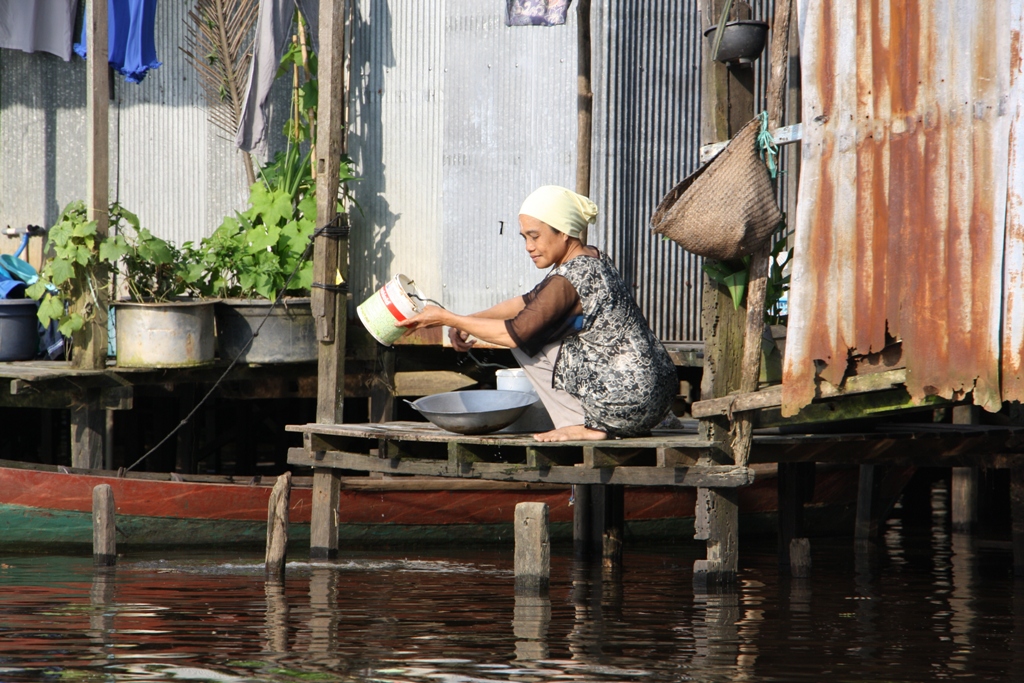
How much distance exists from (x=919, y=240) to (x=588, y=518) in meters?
4.26

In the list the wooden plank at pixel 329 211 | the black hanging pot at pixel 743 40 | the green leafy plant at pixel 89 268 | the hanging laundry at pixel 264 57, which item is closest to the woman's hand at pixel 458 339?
the wooden plank at pixel 329 211

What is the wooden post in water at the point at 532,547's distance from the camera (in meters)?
7.00

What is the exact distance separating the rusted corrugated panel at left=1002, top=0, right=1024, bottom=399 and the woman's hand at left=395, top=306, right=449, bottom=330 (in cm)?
264

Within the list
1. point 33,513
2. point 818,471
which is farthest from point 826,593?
point 33,513

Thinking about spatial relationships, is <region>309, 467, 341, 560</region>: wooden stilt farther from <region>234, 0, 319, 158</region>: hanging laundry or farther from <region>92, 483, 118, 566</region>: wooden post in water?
<region>234, 0, 319, 158</region>: hanging laundry

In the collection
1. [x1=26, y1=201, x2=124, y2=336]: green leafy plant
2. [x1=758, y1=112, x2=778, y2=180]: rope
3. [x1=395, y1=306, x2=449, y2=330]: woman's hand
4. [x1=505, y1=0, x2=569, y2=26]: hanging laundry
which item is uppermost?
[x1=505, y1=0, x2=569, y2=26]: hanging laundry

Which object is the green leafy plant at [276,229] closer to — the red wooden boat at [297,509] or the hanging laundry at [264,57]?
the hanging laundry at [264,57]

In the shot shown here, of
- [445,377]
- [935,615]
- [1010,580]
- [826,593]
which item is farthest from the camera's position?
[445,377]

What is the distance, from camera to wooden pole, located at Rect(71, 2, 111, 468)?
32.3ft

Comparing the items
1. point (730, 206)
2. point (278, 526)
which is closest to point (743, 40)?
point (730, 206)

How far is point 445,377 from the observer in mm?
10539

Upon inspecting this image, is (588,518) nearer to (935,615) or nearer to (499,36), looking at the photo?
(935,615)

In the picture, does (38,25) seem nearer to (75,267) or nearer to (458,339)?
(75,267)

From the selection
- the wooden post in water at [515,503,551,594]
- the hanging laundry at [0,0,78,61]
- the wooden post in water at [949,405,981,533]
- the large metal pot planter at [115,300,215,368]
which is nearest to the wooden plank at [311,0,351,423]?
the large metal pot planter at [115,300,215,368]
